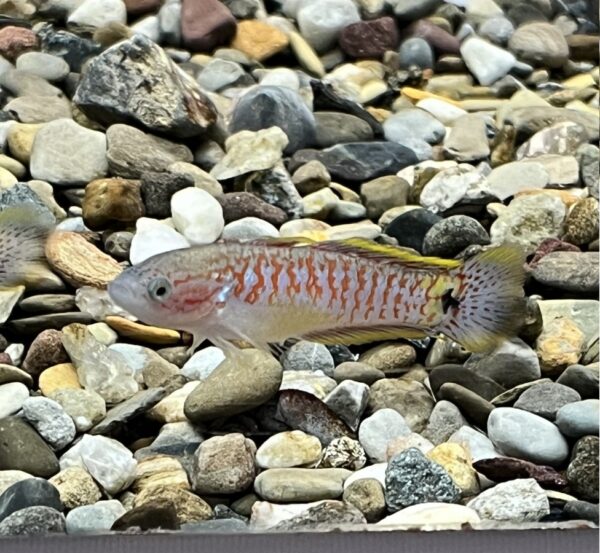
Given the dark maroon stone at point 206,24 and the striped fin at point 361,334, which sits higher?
the dark maroon stone at point 206,24

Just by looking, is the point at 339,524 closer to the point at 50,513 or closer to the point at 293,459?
the point at 293,459

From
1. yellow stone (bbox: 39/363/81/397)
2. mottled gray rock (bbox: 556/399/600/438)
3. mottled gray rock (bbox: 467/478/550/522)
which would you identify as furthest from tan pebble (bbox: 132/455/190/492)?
mottled gray rock (bbox: 556/399/600/438)

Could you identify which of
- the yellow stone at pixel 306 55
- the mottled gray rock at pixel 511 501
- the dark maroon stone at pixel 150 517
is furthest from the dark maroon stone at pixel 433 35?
the dark maroon stone at pixel 150 517

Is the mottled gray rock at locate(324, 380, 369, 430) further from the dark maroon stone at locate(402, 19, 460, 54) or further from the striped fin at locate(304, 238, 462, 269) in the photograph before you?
the dark maroon stone at locate(402, 19, 460, 54)

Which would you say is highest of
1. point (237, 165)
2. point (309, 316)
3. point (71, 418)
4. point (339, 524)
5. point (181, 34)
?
point (181, 34)

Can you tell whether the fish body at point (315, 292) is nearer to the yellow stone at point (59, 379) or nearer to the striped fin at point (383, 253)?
the striped fin at point (383, 253)

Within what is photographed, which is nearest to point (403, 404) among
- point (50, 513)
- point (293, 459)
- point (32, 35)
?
point (293, 459)
